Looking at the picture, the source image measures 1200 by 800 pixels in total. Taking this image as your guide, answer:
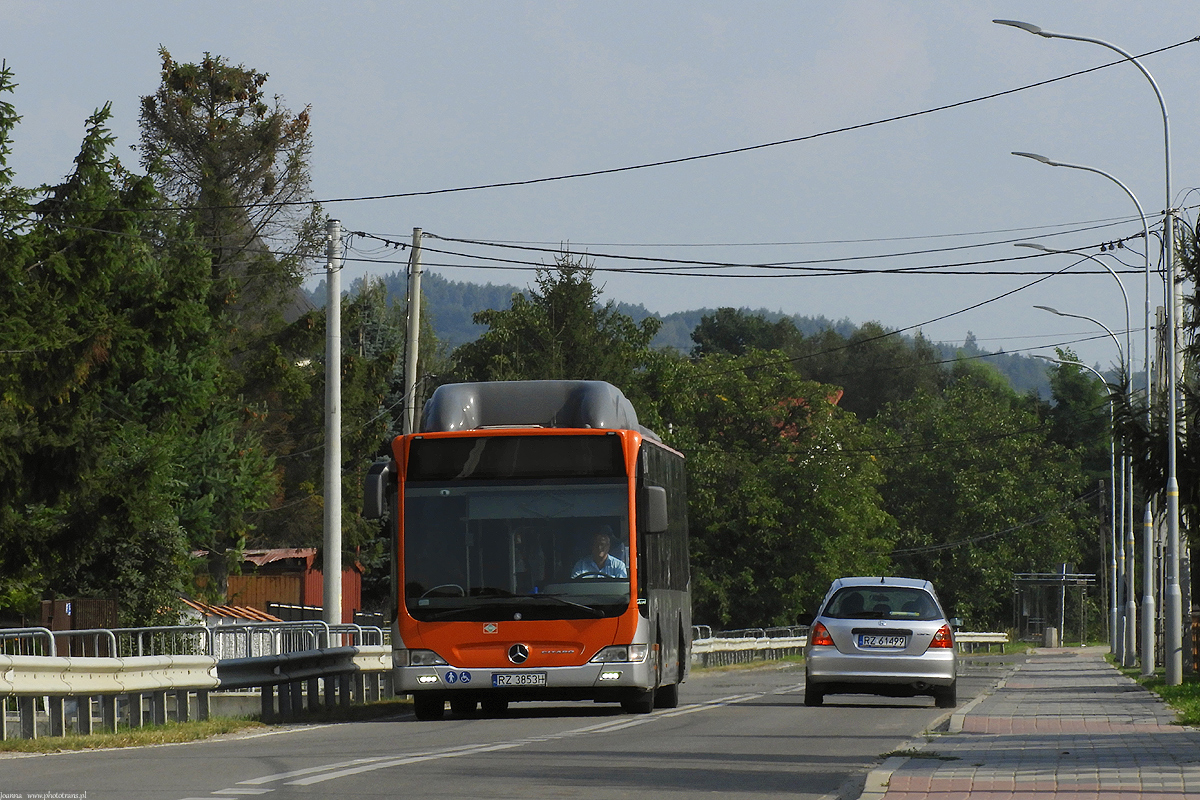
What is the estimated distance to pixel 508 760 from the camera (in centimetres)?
1302

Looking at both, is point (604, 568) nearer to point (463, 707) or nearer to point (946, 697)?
point (463, 707)

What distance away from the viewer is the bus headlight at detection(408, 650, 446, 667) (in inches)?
731

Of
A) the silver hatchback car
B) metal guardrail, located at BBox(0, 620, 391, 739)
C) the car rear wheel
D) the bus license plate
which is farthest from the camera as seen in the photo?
the car rear wheel

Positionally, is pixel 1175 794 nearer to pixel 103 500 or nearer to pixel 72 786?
pixel 72 786

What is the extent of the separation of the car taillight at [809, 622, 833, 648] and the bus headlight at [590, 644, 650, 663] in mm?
4051

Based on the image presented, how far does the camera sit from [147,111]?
2090 inches

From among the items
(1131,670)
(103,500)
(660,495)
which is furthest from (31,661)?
(1131,670)

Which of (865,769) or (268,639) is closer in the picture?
(865,769)

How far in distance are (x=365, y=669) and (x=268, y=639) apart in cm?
163

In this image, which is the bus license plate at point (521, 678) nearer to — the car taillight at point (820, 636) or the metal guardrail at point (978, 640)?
the car taillight at point (820, 636)

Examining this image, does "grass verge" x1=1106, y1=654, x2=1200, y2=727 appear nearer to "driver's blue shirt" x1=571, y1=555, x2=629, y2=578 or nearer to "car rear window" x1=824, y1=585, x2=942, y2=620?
"car rear window" x1=824, y1=585, x2=942, y2=620

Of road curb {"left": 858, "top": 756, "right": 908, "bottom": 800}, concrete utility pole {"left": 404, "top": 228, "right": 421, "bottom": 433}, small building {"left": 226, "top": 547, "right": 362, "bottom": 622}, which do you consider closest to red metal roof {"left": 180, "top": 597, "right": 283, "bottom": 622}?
concrete utility pole {"left": 404, "top": 228, "right": 421, "bottom": 433}

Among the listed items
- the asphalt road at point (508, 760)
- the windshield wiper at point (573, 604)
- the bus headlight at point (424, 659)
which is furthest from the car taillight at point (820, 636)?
the bus headlight at point (424, 659)

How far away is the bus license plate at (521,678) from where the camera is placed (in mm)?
18438
